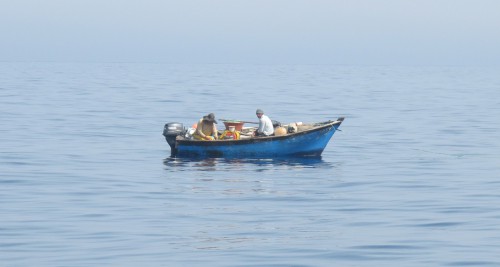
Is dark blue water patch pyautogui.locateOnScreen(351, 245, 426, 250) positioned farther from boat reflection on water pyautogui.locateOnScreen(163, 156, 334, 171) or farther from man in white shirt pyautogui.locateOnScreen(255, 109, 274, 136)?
man in white shirt pyautogui.locateOnScreen(255, 109, 274, 136)

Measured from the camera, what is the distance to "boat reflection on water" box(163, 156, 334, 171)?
116 feet

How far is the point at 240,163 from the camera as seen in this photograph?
119ft

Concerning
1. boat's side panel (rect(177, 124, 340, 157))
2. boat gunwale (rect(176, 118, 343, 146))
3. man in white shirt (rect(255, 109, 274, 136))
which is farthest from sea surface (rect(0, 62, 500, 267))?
man in white shirt (rect(255, 109, 274, 136))

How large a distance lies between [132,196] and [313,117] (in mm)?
38618

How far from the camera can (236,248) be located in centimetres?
2038

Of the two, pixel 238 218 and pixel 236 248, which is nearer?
pixel 236 248

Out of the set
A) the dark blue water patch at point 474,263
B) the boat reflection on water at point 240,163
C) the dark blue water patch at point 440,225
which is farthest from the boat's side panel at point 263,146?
the dark blue water patch at point 474,263

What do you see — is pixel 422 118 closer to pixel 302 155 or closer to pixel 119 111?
pixel 119 111

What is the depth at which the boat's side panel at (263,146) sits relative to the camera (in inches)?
1454

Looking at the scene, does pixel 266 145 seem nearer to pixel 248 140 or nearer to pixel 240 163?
pixel 248 140

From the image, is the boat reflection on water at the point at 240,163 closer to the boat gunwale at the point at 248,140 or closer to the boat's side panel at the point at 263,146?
the boat's side panel at the point at 263,146

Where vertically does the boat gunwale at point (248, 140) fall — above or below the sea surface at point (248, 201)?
above

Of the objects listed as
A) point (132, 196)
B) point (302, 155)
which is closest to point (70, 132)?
point (302, 155)

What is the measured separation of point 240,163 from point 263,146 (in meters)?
1.27
